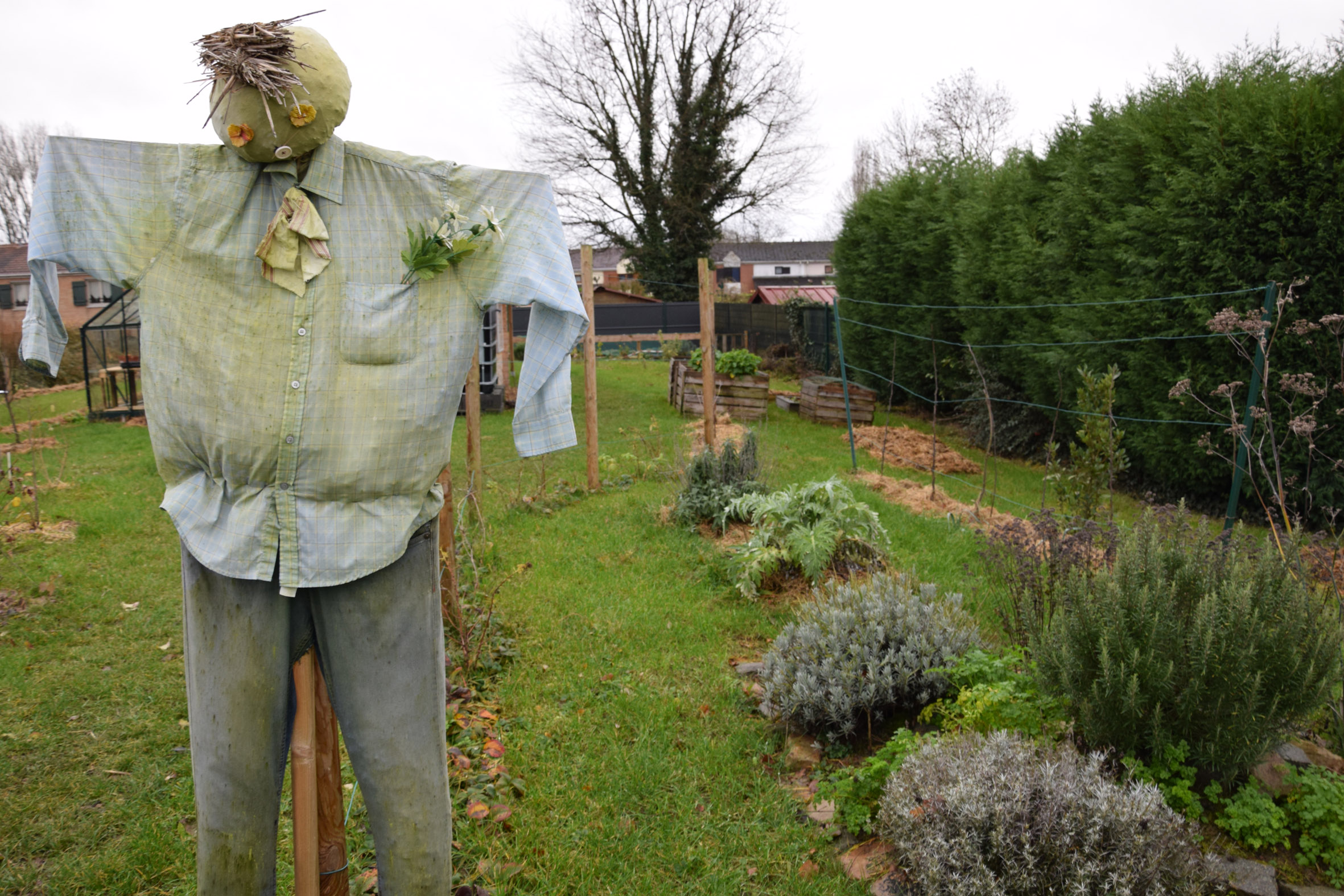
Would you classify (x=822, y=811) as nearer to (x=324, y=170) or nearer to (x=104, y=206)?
(x=324, y=170)

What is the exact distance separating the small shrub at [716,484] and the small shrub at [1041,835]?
4.01 meters

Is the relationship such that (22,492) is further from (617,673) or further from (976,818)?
(976,818)

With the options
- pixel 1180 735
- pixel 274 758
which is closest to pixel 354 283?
pixel 274 758

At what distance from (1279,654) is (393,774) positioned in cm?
259

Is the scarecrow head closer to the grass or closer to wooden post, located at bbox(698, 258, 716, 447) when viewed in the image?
the grass

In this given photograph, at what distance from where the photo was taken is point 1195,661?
270cm

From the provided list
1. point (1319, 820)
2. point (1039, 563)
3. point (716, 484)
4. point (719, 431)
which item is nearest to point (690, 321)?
point (719, 431)

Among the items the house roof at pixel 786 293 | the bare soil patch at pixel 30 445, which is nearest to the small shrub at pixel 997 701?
the bare soil patch at pixel 30 445

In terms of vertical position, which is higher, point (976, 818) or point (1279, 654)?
point (1279, 654)

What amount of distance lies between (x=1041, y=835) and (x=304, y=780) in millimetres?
1866

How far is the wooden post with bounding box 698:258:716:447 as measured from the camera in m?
8.29

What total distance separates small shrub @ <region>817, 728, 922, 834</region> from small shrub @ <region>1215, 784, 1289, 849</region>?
0.93 m

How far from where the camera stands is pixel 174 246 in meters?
1.84

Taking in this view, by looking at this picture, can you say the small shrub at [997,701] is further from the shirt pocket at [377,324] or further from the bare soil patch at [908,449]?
the bare soil patch at [908,449]
